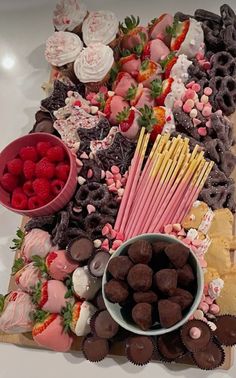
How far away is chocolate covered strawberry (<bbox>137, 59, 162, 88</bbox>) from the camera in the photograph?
1.58 metres

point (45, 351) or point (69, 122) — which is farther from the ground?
point (69, 122)

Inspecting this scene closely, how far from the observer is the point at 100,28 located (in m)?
1.66

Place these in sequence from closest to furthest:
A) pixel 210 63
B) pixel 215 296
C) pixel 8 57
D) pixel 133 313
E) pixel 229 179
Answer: pixel 133 313, pixel 215 296, pixel 229 179, pixel 210 63, pixel 8 57

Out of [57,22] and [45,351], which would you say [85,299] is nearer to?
[45,351]

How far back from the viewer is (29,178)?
4.78ft

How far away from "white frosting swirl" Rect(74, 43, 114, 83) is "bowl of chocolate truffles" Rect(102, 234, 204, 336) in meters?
0.48

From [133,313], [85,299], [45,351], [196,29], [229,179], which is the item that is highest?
[196,29]

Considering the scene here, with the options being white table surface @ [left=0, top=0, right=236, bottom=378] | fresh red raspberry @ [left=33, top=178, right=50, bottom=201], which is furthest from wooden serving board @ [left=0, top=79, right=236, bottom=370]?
fresh red raspberry @ [left=33, top=178, right=50, bottom=201]

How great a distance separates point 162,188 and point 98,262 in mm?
234

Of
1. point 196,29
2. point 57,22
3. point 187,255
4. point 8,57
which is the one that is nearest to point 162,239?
point 187,255

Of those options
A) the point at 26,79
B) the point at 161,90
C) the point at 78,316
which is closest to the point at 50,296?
the point at 78,316

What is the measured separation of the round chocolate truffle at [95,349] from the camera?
1.35 m

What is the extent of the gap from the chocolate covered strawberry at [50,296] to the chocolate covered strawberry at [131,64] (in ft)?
1.87

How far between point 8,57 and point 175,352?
1124 mm
